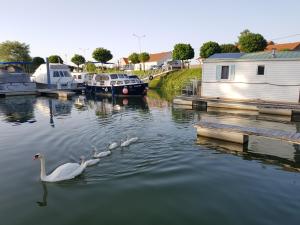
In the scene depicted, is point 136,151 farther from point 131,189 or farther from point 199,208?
point 199,208

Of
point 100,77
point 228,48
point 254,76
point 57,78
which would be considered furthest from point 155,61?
point 254,76

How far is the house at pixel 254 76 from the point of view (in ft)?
66.6

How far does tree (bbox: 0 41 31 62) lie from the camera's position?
8094 centimetres

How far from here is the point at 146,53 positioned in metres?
72.9

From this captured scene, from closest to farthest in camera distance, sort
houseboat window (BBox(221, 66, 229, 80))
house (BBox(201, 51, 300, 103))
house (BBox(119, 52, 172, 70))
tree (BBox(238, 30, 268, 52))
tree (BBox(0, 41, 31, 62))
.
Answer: house (BBox(201, 51, 300, 103)) < houseboat window (BBox(221, 66, 229, 80)) < tree (BBox(238, 30, 268, 52)) < tree (BBox(0, 41, 31, 62)) < house (BBox(119, 52, 172, 70))

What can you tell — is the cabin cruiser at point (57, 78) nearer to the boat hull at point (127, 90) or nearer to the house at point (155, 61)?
the boat hull at point (127, 90)

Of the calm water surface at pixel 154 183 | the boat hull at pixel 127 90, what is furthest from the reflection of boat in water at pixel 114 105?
the calm water surface at pixel 154 183

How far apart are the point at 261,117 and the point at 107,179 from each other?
14585 millimetres

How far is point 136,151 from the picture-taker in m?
11.6

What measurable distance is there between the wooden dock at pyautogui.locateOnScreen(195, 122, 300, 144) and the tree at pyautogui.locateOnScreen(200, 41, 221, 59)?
3779 centimetres

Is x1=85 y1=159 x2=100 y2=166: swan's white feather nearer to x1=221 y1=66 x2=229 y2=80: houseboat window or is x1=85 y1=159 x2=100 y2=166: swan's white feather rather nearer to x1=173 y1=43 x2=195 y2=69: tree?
x1=221 y1=66 x2=229 y2=80: houseboat window

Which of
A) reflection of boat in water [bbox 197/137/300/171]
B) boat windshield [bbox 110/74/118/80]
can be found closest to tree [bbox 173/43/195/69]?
boat windshield [bbox 110/74/118/80]

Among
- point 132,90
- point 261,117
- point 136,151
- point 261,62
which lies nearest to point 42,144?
point 136,151

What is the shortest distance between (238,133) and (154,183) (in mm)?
5878
